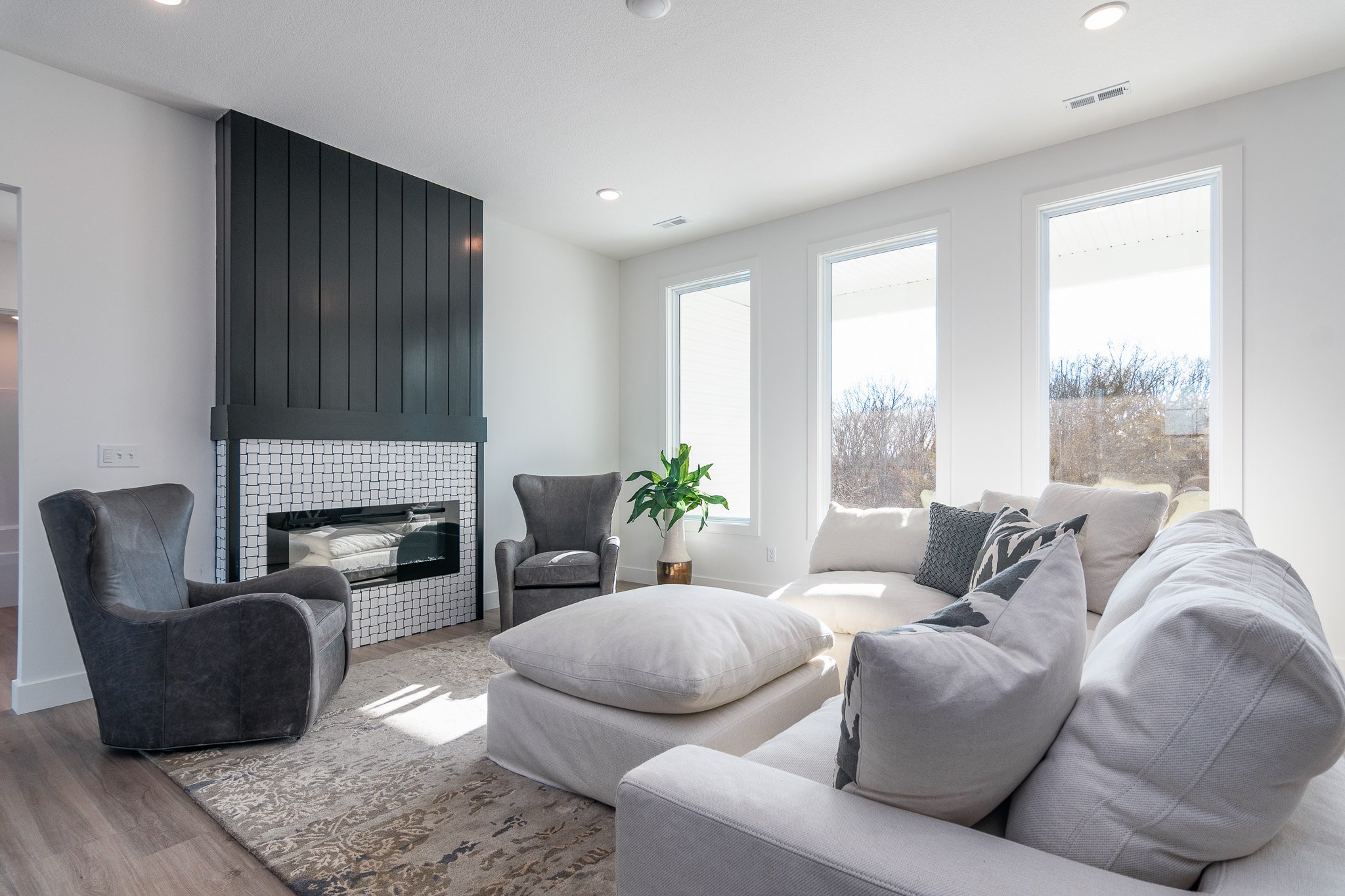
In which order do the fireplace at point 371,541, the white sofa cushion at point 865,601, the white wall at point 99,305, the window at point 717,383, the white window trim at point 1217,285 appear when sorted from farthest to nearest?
1. the window at point 717,383
2. the fireplace at point 371,541
3. the white window trim at point 1217,285
4. the white wall at point 99,305
5. the white sofa cushion at point 865,601

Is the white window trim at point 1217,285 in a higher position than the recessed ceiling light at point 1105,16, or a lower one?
lower

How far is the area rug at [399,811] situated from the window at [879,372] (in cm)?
283

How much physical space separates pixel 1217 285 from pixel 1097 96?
42.8 inches

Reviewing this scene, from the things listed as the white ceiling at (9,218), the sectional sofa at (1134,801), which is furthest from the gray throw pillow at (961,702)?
the white ceiling at (9,218)

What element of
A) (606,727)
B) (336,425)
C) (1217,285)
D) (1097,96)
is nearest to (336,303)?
(336,425)

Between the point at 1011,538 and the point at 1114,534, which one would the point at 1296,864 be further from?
the point at 1114,534

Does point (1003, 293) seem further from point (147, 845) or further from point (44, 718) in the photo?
point (44, 718)

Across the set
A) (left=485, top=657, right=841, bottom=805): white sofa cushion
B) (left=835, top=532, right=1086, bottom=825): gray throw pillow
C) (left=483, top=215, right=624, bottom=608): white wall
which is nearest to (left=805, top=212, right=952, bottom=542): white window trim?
(left=483, top=215, right=624, bottom=608): white wall

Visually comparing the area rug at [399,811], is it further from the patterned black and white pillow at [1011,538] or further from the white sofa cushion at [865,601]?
the patterned black and white pillow at [1011,538]

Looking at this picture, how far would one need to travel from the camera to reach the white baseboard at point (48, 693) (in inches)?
111

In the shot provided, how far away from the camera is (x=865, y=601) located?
2846mm

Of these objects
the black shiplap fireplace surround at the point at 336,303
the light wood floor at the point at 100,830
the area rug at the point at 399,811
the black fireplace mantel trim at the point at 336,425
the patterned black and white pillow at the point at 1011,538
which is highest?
the black shiplap fireplace surround at the point at 336,303

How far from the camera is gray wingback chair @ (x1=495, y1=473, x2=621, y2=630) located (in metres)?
3.87

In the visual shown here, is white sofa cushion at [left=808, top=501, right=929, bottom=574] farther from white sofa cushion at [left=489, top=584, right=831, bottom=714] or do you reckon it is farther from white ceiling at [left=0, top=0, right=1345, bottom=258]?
white ceiling at [left=0, top=0, right=1345, bottom=258]
